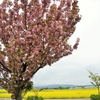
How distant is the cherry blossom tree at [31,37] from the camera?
29.6ft

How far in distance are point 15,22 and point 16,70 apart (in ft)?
6.16

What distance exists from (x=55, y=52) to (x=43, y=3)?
69.8 inches

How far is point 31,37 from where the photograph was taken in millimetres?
8992

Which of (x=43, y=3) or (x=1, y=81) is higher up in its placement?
(x=43, y=3)

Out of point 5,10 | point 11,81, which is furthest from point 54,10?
point 11,81

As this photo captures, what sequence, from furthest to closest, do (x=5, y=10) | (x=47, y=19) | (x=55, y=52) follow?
(x=5, y=10), (x=55, y=52), (x=47, y=19)

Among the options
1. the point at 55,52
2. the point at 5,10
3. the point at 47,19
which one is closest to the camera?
the point at 47,19

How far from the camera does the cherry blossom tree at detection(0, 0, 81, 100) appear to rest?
29.6 ft

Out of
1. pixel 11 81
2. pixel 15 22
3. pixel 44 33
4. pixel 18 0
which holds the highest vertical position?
pixel 18 0

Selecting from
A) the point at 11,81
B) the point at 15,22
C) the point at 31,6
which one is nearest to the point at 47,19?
the point at 31,6

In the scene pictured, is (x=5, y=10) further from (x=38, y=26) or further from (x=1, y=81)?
(x=1, y=81)

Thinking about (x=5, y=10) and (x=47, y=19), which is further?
(x=5, y=10)

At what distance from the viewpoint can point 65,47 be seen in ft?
33.0

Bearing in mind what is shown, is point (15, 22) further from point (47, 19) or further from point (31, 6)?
point (47, 19)
